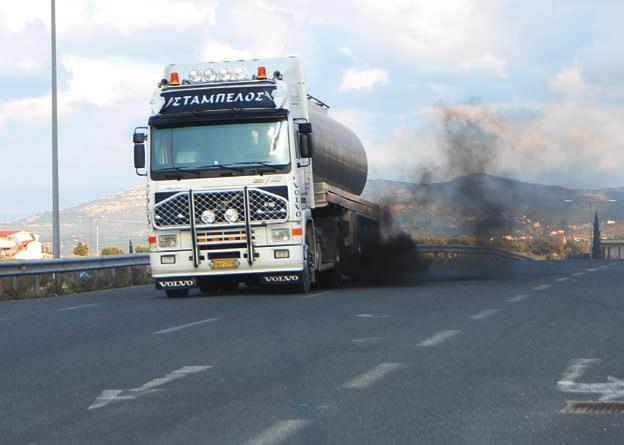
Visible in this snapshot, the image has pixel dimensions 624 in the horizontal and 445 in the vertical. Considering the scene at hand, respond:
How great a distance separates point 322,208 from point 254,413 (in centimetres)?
1579

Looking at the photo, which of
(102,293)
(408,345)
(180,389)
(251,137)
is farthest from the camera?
(102,293)

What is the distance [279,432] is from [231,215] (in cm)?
1370

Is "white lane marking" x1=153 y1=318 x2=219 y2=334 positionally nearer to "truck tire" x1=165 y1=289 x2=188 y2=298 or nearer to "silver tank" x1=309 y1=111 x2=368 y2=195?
"truck tire" x1=165 y1=289 x2=188 y2=298

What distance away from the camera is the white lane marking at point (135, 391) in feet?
27.3

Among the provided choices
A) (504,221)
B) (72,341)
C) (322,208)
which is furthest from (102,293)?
(72,341)

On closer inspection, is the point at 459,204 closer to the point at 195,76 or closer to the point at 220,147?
the point at 195,76

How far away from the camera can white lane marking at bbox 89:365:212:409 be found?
8.31 metres

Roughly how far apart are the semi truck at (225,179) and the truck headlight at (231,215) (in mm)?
17

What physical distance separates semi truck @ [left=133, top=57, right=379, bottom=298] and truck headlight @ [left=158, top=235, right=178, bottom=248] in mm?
17

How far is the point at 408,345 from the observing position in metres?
11.6

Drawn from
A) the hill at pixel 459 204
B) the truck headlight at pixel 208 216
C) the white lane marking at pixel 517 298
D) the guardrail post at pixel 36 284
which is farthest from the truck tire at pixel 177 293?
the hill at pixel 459 204

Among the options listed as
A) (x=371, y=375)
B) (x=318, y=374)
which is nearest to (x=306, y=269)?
(x=318, y=374)

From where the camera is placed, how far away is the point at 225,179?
66.9ft

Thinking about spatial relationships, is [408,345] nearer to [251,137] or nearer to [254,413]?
[254,413]
